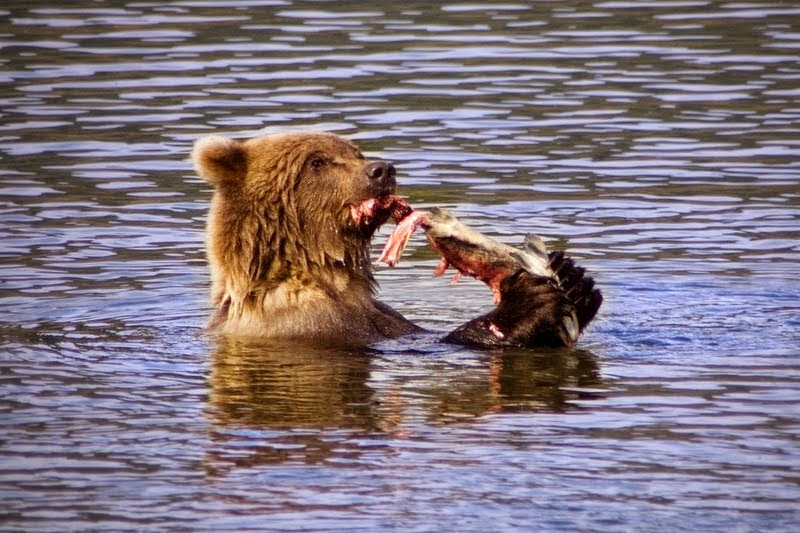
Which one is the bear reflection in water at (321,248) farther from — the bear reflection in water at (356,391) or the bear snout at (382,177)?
the bear reflection in water at (356,391)

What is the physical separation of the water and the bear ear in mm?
1032

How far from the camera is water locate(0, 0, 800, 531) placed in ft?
22.7

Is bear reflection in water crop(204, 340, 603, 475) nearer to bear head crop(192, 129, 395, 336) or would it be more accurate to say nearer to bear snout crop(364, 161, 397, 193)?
bear head crop(192, 129, 395, 336)

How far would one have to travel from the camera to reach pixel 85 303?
11227 mm

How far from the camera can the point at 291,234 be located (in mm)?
9836

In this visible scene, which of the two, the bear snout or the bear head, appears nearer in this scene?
the bear snout

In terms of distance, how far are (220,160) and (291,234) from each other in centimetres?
60

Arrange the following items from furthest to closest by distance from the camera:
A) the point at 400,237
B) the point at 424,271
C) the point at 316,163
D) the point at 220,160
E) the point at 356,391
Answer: the point at 424,271, the point at 316,163, the point at 220,160, the point at 400,237, the point at 356,391

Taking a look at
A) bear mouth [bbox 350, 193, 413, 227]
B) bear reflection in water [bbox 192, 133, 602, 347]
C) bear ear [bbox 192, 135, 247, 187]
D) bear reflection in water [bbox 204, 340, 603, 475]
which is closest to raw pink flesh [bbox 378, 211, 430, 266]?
bear reflection in water [bbox 192, 133, 602, 347]

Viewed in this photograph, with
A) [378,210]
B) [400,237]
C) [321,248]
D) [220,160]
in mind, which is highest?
[220,160]

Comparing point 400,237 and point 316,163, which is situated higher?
point 316,163

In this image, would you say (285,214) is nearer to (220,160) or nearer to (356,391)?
(220,160)

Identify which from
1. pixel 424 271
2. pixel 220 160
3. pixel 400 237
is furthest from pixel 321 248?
pixel 424 271

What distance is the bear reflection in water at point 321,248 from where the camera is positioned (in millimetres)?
9602
